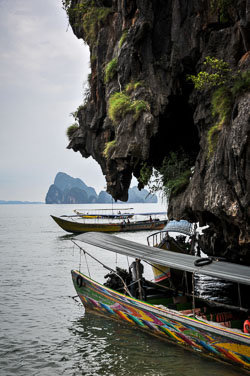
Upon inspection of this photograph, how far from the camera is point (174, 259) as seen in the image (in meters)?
9.92

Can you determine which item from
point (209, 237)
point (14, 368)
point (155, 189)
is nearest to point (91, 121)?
point (155, 189)

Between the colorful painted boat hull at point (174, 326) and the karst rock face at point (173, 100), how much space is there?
2828 mm

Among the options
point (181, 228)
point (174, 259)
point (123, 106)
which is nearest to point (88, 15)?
point (123, 106)

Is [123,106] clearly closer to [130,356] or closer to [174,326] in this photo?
→ [174,326]

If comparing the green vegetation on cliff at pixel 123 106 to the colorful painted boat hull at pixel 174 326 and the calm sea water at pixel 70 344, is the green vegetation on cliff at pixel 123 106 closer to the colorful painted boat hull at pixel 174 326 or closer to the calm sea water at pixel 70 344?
the colorful painted boat hull at pixel 174 326

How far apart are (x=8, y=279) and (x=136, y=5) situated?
14.7m

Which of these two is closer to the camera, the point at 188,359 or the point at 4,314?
the point at 188,359

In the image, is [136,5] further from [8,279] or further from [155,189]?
[8,279]

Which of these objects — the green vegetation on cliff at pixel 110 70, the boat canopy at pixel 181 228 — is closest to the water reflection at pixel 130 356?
the boat canopy at pixel 181 228

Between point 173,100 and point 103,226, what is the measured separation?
29951 millimetres

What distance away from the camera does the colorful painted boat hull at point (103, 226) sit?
137 ft

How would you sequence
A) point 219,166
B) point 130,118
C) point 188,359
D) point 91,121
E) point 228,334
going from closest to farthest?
point 228,334 < point 188,359 < point 219,166 < point 130,118 < point 91,121

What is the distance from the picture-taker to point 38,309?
45.6 ft

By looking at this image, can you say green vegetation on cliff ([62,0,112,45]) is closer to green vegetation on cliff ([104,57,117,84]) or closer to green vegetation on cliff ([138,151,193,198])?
green vegetation on cliff ([104,57,117,84])
